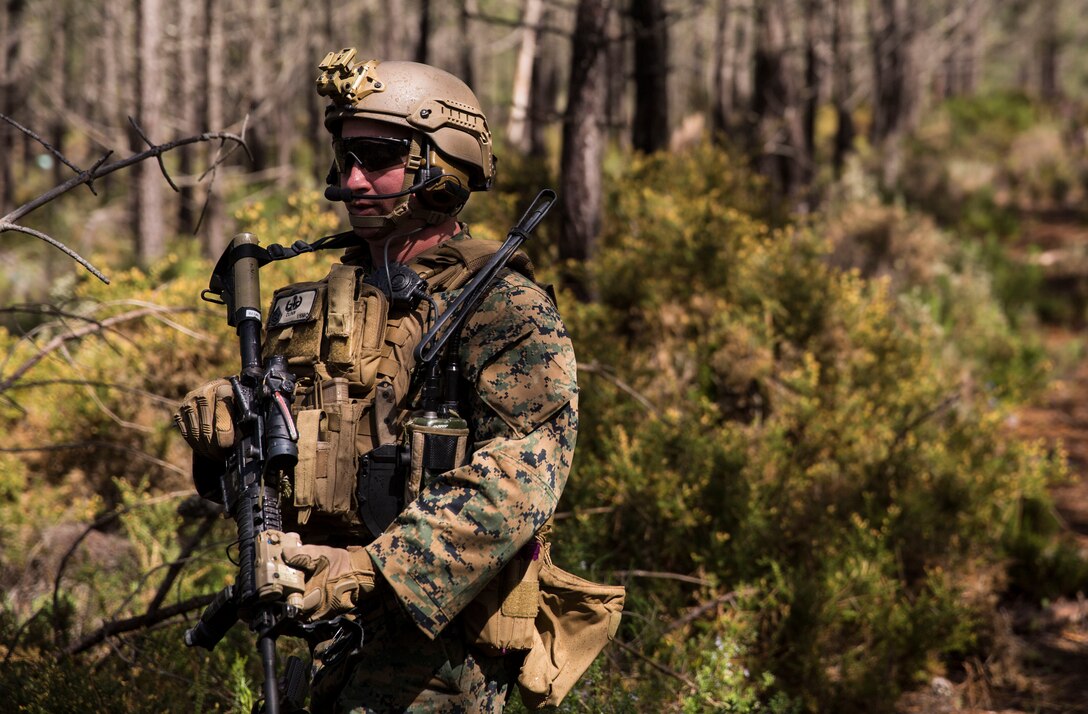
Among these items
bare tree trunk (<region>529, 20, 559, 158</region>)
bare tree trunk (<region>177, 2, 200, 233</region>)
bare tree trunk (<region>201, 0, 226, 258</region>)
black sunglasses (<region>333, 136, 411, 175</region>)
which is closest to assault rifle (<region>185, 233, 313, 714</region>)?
black sunglasses (<region>333, 136, 411, 175</region>)

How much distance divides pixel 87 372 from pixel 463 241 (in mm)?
4717

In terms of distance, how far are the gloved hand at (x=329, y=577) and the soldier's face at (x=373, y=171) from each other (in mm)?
833

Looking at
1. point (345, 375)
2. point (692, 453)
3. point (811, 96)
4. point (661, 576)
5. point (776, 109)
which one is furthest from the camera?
point (811, 96)

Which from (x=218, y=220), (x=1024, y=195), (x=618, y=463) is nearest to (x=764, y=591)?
(x=618, y=463)

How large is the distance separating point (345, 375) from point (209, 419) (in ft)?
1.15

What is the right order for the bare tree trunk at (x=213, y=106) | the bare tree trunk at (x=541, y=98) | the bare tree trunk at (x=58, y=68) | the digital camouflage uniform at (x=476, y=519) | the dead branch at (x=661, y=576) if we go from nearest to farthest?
the digital camouflage uniform at (x=476, y=519) → the dead branch at (x=661, y=576) → the bare tree trunk at (x=541, y=98) → the bare tree trunk at (x=213, y=106) → the bare tree trunk at (x=58, y=68)

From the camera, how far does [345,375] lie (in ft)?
7.75

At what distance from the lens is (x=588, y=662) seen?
2.57 meters

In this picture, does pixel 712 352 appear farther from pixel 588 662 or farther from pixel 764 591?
pixel 588 662

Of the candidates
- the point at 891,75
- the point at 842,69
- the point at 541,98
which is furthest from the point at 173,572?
the point at 891,75

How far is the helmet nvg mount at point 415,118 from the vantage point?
2518 mm

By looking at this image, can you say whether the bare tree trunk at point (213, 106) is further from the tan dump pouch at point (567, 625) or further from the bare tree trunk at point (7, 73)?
the tan dump pouch at point (567, 625)

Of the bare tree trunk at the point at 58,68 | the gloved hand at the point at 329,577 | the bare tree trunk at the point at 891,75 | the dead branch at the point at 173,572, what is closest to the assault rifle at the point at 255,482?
the gloved hand at the point at 329,577

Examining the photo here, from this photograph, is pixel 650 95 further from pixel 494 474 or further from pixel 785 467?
pixel 494 474
